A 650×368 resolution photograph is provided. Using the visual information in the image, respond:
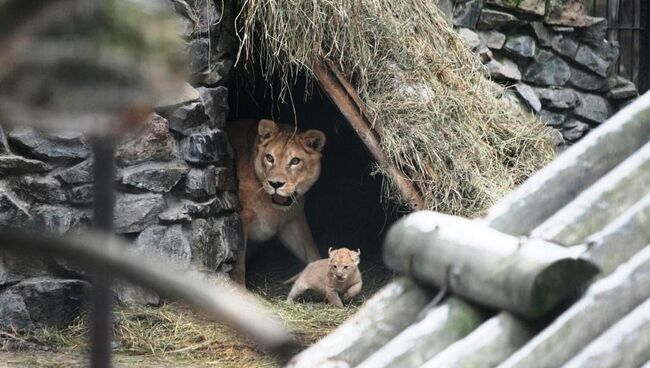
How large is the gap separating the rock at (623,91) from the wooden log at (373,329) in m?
9.51

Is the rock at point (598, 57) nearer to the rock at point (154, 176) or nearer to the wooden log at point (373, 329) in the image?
the rock at point (154, 176)

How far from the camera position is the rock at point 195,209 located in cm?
742

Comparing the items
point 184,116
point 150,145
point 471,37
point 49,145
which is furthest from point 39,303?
point 471,37

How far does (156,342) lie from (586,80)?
5.81m

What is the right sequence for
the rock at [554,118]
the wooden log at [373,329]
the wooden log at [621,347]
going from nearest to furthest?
the wooden log at [621,347] → the wooden log at [373,329] → the rock at [554,118]

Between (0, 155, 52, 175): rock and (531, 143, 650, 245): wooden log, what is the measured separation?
517 centimetres

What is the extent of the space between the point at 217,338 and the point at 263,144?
215 cm

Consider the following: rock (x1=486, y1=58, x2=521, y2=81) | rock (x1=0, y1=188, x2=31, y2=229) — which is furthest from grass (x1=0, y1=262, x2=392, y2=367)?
rock (x1=486, y1=58, x2=521, y2=81)

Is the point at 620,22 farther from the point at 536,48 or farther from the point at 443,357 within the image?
the point at 443,357

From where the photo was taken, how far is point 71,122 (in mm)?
723

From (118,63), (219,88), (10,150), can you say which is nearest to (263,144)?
(219,88)

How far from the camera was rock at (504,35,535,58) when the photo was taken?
10258 mm

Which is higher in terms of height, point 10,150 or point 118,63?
point 118,63

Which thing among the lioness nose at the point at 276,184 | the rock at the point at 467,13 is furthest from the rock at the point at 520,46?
the lioness nose at the point at 276,184
